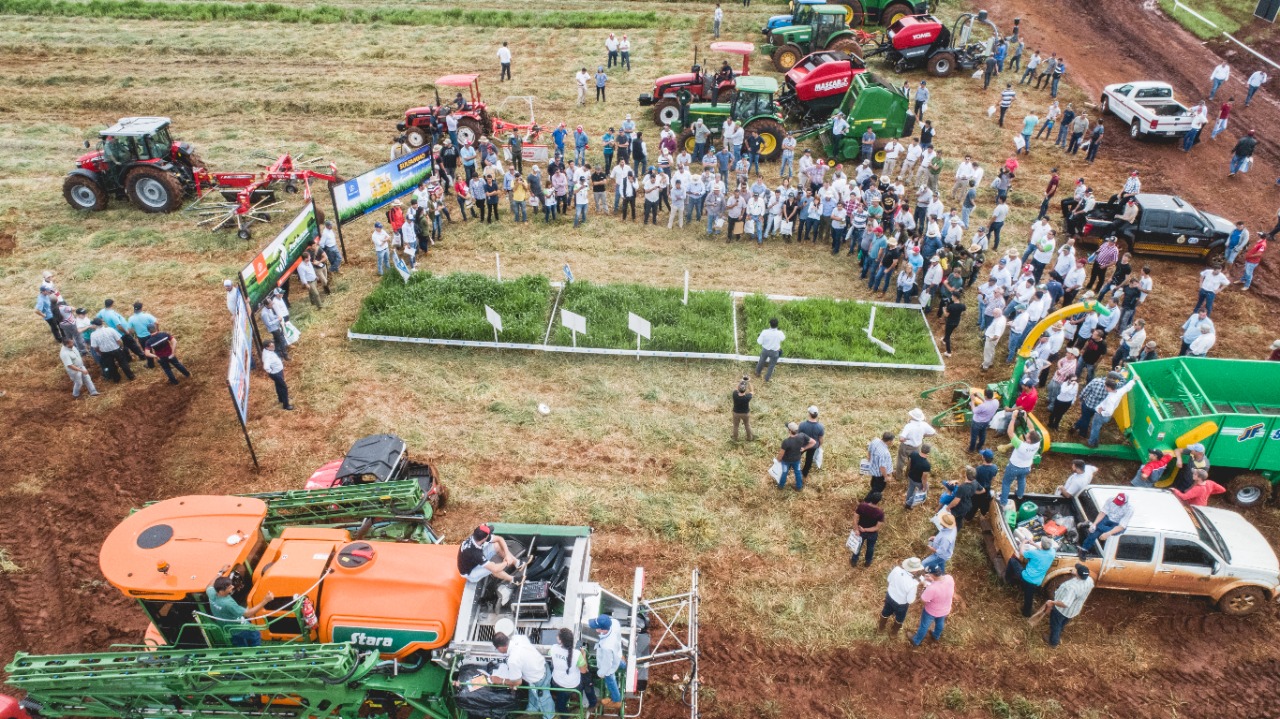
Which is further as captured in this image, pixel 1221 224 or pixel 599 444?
pixel 1221 224

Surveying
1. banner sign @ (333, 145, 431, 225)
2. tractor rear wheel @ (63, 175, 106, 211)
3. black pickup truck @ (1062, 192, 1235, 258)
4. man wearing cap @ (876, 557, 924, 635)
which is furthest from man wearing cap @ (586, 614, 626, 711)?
tractor rear wheel @ (63, 175, 106, 211)

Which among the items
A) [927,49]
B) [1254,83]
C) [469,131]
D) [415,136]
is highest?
[927,49]

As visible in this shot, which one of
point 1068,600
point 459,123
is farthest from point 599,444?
point 459,123

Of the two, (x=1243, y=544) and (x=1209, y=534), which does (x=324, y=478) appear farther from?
(x=1243, y=544)

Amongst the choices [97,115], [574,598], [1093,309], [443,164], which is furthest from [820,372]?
[97,115]

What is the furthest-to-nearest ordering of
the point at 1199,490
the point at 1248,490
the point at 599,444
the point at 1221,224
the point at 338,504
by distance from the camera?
the point at 1221,224, the point at 599,444, the point at 1248,490, the point at 1199,490, the point at 338,504

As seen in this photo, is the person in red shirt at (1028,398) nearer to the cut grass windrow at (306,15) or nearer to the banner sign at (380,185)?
the banner sign at (380,185)

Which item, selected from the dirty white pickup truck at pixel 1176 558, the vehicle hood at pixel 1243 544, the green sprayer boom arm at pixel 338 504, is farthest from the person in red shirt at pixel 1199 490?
the green sprayer boom arm at pixel 338 504
